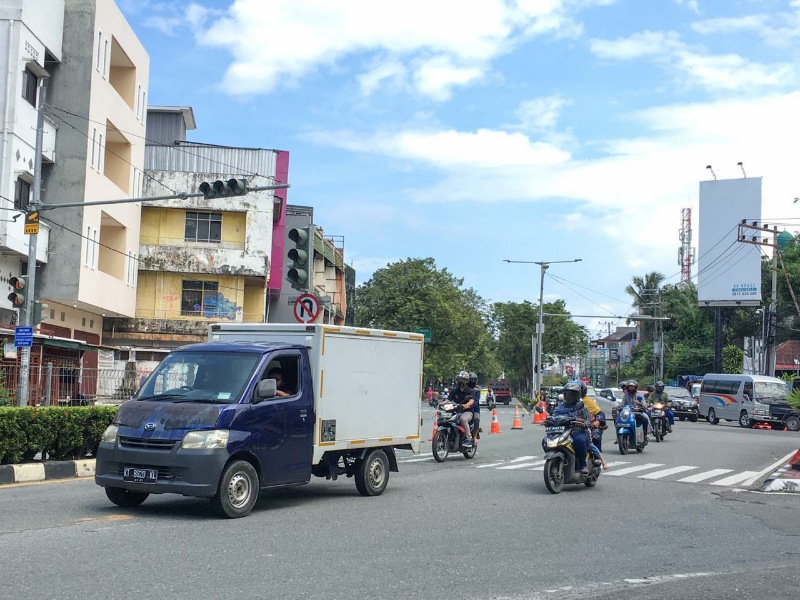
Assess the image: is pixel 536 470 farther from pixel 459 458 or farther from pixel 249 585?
pixel 249 585

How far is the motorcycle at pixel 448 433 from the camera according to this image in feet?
61.5

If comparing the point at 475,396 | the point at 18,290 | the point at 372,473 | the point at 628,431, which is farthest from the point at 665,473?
the point at 18,290

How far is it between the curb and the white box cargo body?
388 cm

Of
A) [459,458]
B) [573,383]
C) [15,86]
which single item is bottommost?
[459,458]

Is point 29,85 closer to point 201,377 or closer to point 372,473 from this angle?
point 372,473

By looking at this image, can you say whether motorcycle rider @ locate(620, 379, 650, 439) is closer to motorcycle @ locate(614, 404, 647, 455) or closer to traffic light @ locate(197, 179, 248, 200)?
motorcycle @ locate(614, 404, 647, 455)

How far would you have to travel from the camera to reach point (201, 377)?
34.6 ft

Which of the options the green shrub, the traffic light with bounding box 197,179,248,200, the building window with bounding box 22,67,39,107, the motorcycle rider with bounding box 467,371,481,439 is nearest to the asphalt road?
the green shrub

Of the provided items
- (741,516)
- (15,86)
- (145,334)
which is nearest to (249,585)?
(741,516)

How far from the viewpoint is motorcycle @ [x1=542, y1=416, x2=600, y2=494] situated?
44.8 feet

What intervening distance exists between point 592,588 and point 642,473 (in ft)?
35.8

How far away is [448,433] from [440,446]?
0.36m

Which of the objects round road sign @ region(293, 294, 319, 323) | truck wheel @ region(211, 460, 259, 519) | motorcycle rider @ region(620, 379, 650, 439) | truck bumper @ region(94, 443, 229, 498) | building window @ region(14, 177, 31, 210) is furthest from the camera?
building window @ region(14, 177, 31, 210)

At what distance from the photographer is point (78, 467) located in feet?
48.0
